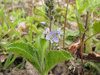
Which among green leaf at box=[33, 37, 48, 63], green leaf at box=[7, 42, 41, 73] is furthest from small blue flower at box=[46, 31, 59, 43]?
green leaf at box=[7, 42, 41, 73]

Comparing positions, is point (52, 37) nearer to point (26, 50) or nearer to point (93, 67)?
point (26, 50)

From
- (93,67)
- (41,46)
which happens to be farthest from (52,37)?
(93,67)

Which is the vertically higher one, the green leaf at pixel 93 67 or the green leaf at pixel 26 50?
the green leaf at pixel 26 50

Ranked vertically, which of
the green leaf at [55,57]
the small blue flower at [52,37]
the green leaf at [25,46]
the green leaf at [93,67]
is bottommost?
the green leaf at [93,67]

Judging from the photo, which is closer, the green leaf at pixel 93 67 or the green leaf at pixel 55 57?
the green leaf at pixel 55 57

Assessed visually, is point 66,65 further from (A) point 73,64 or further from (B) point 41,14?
(B) point 41,14

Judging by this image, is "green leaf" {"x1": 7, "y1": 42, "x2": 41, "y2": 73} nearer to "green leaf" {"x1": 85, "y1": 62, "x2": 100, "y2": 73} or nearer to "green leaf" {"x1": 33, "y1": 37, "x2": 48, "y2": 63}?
"green leaf" {"x1": 33, "y1": 37, "x2": 48, "y2": 63}

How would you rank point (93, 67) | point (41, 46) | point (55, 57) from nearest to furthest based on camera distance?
point (55, 57) < point (93, 67) < point (41, 46)

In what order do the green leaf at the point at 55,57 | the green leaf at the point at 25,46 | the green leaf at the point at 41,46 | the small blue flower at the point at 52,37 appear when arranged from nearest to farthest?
the green leaf at the point at 55,57, the green leaf at the point at 25,46, the small blue flower at the point at 52,37, the green leaf at the point at 41,46

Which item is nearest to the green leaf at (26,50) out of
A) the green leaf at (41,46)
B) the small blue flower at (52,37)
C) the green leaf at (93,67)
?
the green leaf at (41,46)

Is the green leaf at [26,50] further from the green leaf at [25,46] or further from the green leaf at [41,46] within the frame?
the green leaf at [41,46]

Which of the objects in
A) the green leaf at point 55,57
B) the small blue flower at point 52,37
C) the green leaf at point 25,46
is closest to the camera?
the green leaf at point 55,57
